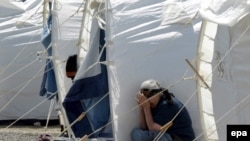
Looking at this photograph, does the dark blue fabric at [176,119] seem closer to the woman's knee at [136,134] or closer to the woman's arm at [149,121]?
the woman's arm at [149,121]

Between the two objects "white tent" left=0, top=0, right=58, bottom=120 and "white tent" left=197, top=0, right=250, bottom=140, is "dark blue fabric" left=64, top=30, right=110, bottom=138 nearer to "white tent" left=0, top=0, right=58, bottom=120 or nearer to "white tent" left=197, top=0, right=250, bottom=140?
"white tent" left=197, top=0, right=250, bottom=140

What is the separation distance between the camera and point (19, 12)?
13.8m

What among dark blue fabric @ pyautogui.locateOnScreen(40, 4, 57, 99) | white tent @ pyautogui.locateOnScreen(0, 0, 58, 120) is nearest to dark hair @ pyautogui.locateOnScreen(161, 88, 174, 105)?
dark blue fabric @ pyautogui.locateOnScreen(40, 4, 57, 99)

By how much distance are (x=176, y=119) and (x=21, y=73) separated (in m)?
5.96

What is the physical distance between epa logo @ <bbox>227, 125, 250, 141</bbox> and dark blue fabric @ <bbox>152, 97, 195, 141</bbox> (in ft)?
4.23

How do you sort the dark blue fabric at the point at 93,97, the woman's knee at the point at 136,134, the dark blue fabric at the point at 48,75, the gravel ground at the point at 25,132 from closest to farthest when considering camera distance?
the woman's knee at the point at 136,134, the dark blue fabric at the point at 93,97, the dark blue fabric at the point at 48,75, the gravel ground at the point at 25,132

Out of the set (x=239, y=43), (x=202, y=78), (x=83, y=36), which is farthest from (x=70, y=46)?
(x=239, y=43)

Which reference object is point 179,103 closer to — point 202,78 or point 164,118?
point 164,118

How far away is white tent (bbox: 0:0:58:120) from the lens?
1277 centimetres

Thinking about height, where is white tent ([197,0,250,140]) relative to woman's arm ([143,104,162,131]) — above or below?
above

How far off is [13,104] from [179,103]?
592 centimetres

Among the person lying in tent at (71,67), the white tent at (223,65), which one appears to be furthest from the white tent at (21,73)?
the white tent at (223,65)

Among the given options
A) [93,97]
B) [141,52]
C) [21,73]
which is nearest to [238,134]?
[141,52]

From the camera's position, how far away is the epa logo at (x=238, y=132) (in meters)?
5.75
